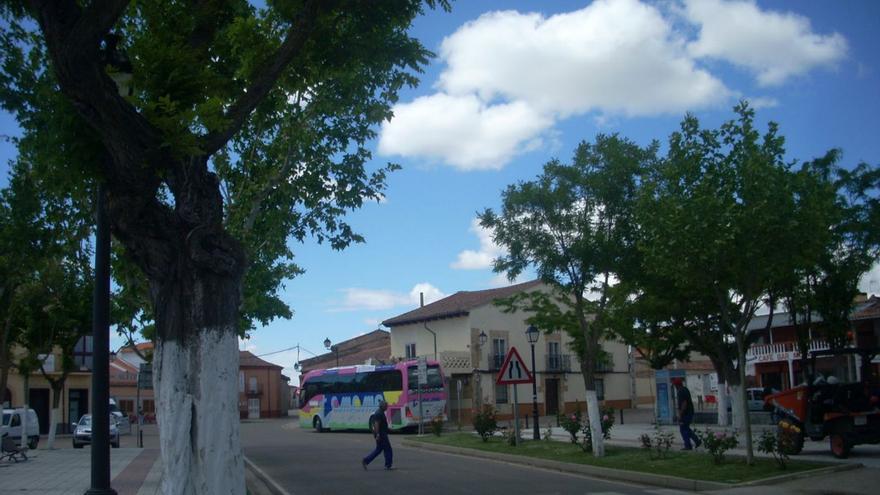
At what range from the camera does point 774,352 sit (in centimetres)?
4372

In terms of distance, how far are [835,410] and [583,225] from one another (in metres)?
6.97

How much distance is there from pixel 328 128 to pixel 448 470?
9.39 meters

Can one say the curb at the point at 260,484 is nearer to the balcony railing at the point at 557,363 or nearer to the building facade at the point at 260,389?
the balcony railing at the point at 557,363

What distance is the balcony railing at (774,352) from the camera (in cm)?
4161

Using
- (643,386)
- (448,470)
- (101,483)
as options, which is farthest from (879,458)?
(643,386)

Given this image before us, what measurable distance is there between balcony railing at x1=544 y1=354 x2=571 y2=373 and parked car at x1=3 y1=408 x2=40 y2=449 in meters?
31.6

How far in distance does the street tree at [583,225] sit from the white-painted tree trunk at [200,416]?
12.9 meters

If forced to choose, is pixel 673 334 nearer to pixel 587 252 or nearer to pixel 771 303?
pixel 771 303

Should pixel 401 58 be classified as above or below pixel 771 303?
above

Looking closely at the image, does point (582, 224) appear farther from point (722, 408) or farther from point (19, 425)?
point (19, 425)

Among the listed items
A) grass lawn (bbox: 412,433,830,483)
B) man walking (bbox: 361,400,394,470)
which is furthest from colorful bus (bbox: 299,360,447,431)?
man walking (bbox: 361,400,394,470)

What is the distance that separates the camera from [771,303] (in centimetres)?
2327

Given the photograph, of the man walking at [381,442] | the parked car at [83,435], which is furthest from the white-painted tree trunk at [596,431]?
the parked car at [83,435]

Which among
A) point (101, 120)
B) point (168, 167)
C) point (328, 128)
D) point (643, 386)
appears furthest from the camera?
point (643, 386)
